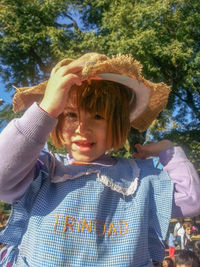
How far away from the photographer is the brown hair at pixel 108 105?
119cm

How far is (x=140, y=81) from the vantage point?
127 cm

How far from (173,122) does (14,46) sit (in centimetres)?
552

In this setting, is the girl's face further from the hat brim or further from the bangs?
the hat brim

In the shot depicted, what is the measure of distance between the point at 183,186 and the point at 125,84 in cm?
49

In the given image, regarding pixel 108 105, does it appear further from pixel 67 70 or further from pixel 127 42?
pixel 127 42

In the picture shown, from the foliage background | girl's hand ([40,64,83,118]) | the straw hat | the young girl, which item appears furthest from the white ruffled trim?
the foliage background

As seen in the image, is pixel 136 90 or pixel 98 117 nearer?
pixel 98 117

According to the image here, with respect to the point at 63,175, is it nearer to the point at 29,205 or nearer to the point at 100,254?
the point at 29,205

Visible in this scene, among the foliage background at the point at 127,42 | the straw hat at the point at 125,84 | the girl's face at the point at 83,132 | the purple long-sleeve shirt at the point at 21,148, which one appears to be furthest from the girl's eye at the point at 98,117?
the foliage background at the point at 127,42

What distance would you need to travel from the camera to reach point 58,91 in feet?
3.28

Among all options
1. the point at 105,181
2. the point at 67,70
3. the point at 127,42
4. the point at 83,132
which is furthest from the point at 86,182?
the point at 127,42

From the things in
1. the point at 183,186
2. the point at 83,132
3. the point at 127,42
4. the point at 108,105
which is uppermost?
the point at 127,42

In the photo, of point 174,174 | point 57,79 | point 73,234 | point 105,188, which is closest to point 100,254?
point 73,234

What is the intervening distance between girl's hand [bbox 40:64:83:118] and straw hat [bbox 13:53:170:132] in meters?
0.06
